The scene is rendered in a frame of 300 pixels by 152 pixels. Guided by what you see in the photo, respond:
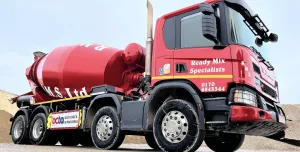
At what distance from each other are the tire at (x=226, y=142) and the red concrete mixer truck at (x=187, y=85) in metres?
0.02

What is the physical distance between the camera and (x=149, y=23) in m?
7.86

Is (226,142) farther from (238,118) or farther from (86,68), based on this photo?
(86,68)

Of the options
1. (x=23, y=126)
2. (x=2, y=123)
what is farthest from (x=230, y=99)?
(x=2, y=123)

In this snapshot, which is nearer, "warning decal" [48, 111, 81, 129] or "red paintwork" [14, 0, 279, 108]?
"red paintwork" [14, 0, 279, 108]

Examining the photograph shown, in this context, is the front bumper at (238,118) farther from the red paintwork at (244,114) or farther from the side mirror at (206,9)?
the side mirror at (206,9)

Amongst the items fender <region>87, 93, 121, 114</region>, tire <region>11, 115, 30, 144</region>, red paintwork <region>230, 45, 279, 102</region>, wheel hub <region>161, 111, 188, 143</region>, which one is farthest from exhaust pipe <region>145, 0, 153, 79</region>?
tire <region>11, 115, 30, 144</region>

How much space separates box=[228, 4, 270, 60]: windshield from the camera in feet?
19.6

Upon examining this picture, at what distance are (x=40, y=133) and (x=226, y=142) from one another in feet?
17.6

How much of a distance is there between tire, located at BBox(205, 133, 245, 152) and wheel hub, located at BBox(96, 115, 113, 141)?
2.16 meters

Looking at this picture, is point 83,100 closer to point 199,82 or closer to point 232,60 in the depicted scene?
point 199,82

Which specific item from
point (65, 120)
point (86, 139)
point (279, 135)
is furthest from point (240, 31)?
point (86, 139)

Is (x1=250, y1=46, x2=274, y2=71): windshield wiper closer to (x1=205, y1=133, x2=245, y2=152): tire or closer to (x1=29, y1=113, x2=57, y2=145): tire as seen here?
(x1=205, y1=133, x2=245, y2=152): tire

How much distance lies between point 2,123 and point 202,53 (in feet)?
83.5

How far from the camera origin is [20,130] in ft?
36.7
